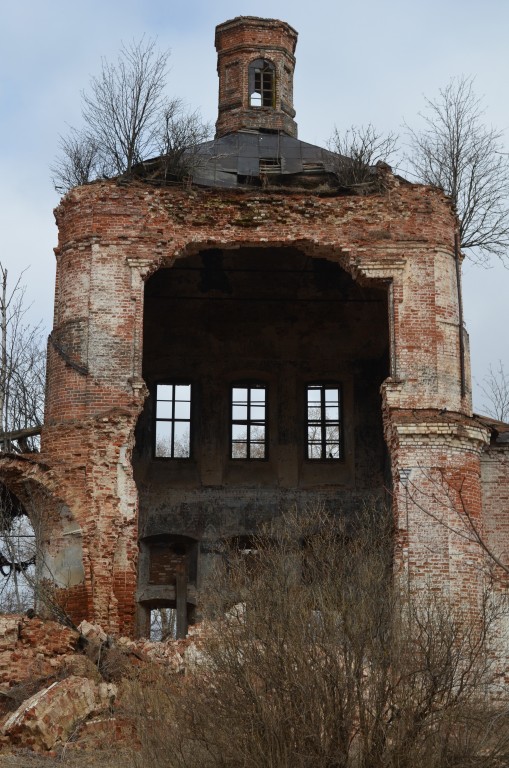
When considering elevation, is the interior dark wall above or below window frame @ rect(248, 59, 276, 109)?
below

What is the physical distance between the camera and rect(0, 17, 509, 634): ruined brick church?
19.2m

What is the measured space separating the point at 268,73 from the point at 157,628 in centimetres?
1732

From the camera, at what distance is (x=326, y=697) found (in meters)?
12.2

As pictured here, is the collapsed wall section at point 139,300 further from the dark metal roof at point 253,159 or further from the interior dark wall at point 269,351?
the interior dark wall at point 269,351

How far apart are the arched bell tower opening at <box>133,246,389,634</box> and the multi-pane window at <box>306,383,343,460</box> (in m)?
0.03

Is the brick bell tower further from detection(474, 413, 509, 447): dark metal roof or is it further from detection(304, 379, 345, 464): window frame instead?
detection(474, 413, 509, 447): dark metal roof

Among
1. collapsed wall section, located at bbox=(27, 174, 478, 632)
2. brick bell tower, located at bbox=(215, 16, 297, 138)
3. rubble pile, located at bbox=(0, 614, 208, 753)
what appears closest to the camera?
rubble pile, located at bbox=(0, 614, 208, 753)

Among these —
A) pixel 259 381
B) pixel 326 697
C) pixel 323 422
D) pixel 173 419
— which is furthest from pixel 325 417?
pixel 326 697

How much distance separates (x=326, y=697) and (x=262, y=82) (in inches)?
721

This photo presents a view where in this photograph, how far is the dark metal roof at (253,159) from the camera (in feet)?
72.2

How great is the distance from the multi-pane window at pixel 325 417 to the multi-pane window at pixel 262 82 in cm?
645

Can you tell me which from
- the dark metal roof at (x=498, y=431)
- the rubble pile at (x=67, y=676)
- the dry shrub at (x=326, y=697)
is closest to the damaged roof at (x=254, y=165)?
the dark metal roof at (x=498, y=431)

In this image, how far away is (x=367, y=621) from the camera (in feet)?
41.8

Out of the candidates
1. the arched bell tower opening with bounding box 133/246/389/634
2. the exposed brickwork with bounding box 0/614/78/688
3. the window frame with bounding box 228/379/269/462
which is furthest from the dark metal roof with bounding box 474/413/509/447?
the exposed brickwork with bounding box 0/614/78/688
